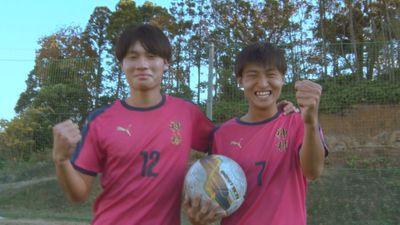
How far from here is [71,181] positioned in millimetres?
2451

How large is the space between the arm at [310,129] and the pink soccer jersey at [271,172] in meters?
0.11

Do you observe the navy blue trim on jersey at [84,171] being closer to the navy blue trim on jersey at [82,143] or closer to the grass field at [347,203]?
the navy blue trim on jersey at [82,143]

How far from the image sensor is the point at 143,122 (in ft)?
8.89

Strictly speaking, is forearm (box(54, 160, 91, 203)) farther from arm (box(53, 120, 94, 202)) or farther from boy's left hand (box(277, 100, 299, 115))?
boy's left hand (box(277, 100, 299, 115))

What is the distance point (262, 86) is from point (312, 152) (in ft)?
1.60

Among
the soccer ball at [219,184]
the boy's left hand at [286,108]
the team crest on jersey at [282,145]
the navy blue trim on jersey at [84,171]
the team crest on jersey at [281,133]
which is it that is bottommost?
the soccer ball at [219,184]

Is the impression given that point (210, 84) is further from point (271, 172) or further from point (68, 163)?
point (68, 163)

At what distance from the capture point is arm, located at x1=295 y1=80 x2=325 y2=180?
2367 millimetres

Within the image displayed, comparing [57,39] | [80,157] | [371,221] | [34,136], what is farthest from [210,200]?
[57,39]

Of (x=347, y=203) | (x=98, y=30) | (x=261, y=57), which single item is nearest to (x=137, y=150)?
(x=261, y=57)

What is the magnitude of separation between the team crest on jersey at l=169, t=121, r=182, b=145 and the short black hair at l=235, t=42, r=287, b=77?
493 mm

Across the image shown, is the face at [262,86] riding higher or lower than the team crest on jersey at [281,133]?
higher

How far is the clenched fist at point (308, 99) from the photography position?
2357mm

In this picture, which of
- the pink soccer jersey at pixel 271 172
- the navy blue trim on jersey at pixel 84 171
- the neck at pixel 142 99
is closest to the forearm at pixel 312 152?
the pink soccer jersey at pixel 271 172
